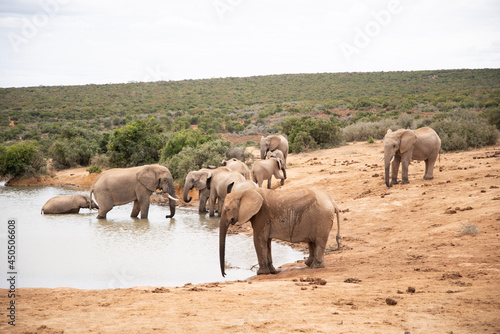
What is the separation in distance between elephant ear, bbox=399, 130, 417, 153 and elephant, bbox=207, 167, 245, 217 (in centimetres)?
535

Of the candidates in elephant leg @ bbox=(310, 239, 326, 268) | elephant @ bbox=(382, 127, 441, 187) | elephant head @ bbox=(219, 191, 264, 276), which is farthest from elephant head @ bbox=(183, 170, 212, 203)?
elephant leg @ bbox=(310, 239, 326, 268)

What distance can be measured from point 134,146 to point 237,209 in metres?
17.4

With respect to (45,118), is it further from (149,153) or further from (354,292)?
(354,292)

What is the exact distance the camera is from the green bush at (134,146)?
24.5 m

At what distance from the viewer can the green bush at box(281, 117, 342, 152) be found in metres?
27.9

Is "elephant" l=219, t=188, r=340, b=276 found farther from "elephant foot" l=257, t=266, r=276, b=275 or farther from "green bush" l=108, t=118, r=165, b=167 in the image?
"green bush" l=108, t=118, r=165, b=167

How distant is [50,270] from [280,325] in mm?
6450

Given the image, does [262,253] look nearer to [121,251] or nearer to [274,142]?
[121,251]

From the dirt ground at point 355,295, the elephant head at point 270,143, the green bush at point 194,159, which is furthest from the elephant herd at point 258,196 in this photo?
the green bush at point 194,159

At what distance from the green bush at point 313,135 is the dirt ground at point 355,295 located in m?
16.1

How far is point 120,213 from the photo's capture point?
54.5 feet

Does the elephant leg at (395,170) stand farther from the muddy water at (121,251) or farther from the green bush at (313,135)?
the green bush at (313,135)

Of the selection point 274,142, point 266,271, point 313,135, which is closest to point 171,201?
point 266,271

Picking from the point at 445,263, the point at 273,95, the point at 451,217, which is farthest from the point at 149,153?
the point at 273,95
